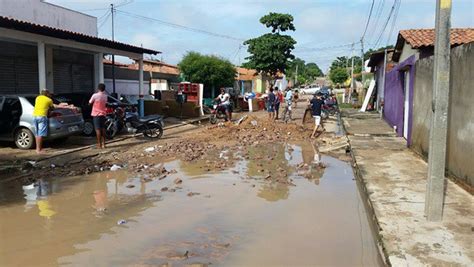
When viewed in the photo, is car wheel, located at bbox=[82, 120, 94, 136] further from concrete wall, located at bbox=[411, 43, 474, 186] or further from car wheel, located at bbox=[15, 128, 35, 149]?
concrete wall, located at bbox=[411, 43, 474, 186]

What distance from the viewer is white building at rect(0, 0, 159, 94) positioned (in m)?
15.4

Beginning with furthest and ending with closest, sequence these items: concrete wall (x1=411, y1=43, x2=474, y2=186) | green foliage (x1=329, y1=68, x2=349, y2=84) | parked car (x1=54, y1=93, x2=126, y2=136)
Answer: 1. green foliage (x1=329, y1=68, x2=349, y2=84)
2. parked car (x1=54, y1=93, x2=126, y2=136)
3. concrete wall (x1=411, y1=43, x2=474, y2=186)

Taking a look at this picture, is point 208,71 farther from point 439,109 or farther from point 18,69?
point 439,109

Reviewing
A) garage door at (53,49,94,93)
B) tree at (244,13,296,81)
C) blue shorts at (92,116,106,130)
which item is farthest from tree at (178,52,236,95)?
blue shorts at (92,116,106,130)

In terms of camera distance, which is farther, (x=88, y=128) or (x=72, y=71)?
(x=72, y=71)

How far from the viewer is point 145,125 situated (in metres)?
15.9

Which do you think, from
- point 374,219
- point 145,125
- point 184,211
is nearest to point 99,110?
point 145,125

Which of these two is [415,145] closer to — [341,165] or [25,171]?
[341,165]

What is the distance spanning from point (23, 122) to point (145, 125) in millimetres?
4178

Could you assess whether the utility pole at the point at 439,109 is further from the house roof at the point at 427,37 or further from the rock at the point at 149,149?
the house roof at the point at 427,37

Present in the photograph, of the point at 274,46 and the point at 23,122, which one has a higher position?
the point at 274,46

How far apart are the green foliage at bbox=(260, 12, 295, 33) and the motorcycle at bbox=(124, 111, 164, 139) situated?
30.6m

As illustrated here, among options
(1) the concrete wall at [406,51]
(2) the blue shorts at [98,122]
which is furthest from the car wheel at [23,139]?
(1) the concrete wall at [406,51]

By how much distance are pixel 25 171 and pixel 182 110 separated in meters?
15.1
